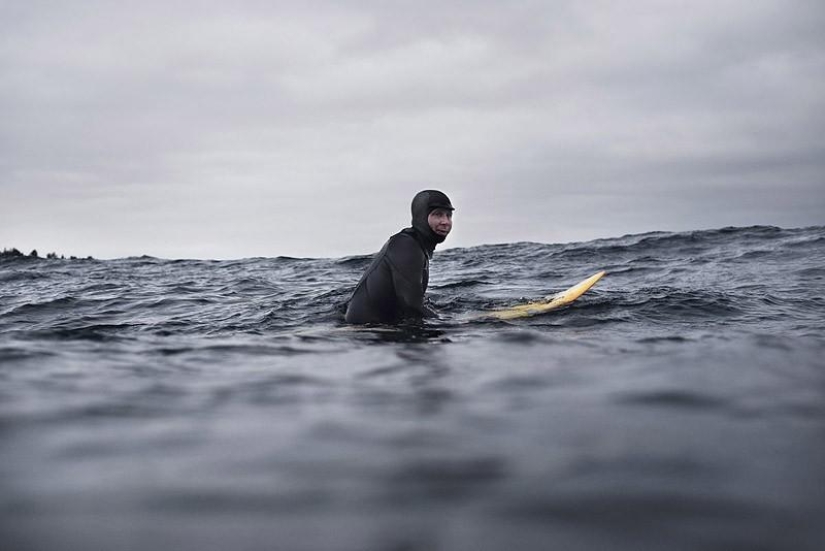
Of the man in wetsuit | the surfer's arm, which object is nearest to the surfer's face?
the man in wetsuit

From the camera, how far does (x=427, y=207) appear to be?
24.6ft

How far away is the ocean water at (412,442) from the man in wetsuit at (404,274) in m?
1.31

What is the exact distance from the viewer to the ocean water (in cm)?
168

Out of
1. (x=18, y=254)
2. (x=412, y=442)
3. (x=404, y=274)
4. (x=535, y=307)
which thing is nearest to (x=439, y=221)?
(x=404, y=274)

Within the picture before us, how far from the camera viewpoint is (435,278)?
16.5 meters

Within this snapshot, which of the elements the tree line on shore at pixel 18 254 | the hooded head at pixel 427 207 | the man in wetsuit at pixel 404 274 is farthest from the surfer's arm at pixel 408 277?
the tree line on shore at pixel 18 254

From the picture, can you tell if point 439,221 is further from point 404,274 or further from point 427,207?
point 404,274

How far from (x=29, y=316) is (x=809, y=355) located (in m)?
11.4

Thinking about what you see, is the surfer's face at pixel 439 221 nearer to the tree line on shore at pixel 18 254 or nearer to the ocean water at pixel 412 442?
the ocean water at pixel 412 442

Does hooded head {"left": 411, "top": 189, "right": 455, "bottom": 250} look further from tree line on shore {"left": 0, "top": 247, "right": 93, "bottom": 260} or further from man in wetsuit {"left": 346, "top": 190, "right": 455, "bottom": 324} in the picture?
tree line on shore {"left": 0, "top": 247, "right": 93, "bottom": 260}

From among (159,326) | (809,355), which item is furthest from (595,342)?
(159,326)

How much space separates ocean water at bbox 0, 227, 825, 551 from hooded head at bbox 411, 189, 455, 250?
208 cm

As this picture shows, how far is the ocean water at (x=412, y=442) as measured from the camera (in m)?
1.68

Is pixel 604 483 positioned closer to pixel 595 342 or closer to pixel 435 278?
pixel 595 342
